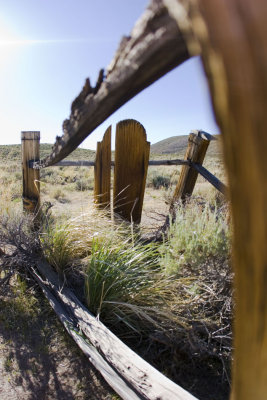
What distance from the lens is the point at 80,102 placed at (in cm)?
78

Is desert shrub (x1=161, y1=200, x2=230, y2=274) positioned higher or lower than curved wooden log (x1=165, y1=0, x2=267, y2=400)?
lower

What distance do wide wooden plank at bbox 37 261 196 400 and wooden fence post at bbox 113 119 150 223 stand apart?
4.19 feet

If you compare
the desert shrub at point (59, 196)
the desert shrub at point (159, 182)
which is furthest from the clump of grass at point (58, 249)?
the desert shrub at point (159, 182)

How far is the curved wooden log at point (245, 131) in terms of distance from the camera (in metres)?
0.39

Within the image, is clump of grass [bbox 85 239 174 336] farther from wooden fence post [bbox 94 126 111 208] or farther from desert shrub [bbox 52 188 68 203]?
desert shrub [bbox 52 188 68 203]

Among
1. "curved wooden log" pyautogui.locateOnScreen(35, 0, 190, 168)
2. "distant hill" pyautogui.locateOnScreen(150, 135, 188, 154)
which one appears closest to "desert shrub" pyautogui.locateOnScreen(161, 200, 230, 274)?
"curved wooden log" pyautogui.locateOnScreen(35, 0, 190, 168)

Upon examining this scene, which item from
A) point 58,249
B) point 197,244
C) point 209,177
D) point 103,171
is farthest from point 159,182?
point 197,244

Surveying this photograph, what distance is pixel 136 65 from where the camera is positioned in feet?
1.92

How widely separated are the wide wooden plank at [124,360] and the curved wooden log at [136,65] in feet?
4.47

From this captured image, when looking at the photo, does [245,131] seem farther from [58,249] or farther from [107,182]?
[107,182]

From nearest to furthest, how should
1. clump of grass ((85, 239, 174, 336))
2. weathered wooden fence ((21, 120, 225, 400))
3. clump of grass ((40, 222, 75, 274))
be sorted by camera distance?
weathered wooden fence ((21, 120, 225, 400)) → clump of grass ((85, 239, 174, 336)) → clump of grass ((40, 222, 75, 274))

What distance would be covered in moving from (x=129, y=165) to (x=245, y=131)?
10.5ft

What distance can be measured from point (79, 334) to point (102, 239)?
3.48 feet

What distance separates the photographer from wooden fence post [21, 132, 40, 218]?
11.5 feet
